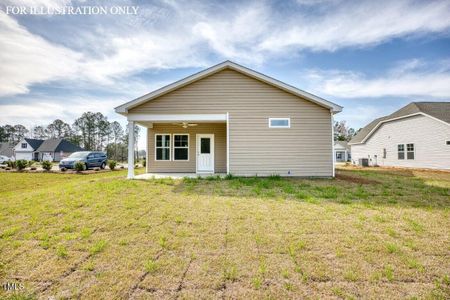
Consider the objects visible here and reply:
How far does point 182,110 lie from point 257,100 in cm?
352

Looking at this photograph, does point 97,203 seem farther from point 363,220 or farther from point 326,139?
point 326,139

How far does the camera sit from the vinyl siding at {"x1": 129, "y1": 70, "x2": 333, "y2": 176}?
10031 mm

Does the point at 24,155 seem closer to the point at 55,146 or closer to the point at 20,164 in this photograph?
→ the point at 55,146

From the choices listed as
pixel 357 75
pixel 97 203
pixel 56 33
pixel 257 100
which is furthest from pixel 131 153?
pixel 357 75

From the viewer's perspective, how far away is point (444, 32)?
40.3 feet

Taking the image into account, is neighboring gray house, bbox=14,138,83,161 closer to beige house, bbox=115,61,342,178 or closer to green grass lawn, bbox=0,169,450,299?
beige house, bbox=115,61,342,178

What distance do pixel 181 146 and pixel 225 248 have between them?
9.54 meters

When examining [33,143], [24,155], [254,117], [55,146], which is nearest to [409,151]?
[254,117]

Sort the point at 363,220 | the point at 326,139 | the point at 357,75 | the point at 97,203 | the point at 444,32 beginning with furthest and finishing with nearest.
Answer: the point at 357,75
the point at 444,32
the point at 326,139
the point at 97,203
the point at 363,220

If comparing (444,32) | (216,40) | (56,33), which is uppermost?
(444,32)

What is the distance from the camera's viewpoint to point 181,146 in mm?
12305

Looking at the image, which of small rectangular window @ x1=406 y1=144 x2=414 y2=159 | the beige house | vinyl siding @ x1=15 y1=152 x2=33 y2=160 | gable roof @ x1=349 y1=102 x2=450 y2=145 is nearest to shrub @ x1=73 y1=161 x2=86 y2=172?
the beige house

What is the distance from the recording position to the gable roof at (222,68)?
9703 millimetres

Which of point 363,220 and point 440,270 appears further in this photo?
point 363,220
